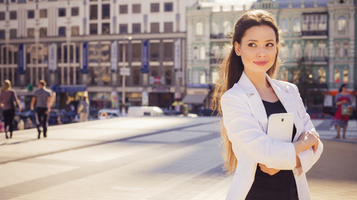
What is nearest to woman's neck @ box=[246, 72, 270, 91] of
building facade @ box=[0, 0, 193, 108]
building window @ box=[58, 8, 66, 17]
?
Result: building facade @ box=[0, 0, 193, 108]

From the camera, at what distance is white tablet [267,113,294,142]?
6.39ft

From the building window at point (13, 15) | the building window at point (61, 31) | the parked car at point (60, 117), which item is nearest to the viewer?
the parked car at point (60, 117)

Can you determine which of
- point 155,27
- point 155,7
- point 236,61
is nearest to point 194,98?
point 155,27

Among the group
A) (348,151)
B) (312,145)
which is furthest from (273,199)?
(348,151)

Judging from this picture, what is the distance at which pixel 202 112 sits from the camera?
42.0 m

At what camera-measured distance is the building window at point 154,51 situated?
52625 mm

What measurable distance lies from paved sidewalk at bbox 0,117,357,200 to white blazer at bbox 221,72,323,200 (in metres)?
0.97

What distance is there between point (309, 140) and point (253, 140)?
33cm

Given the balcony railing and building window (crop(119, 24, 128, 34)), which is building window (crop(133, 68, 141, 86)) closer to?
building window (crop(119, 24, 128, 34))

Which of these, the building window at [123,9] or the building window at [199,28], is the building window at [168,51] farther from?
the building window at [123,9]

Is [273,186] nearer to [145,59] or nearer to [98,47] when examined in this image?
[145,59]

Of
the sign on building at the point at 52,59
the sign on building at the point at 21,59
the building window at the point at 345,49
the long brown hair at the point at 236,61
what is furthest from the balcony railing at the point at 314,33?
the long brown hair at the point at 236,61

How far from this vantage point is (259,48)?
7.02 feet

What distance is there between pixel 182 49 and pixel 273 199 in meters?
50.1
